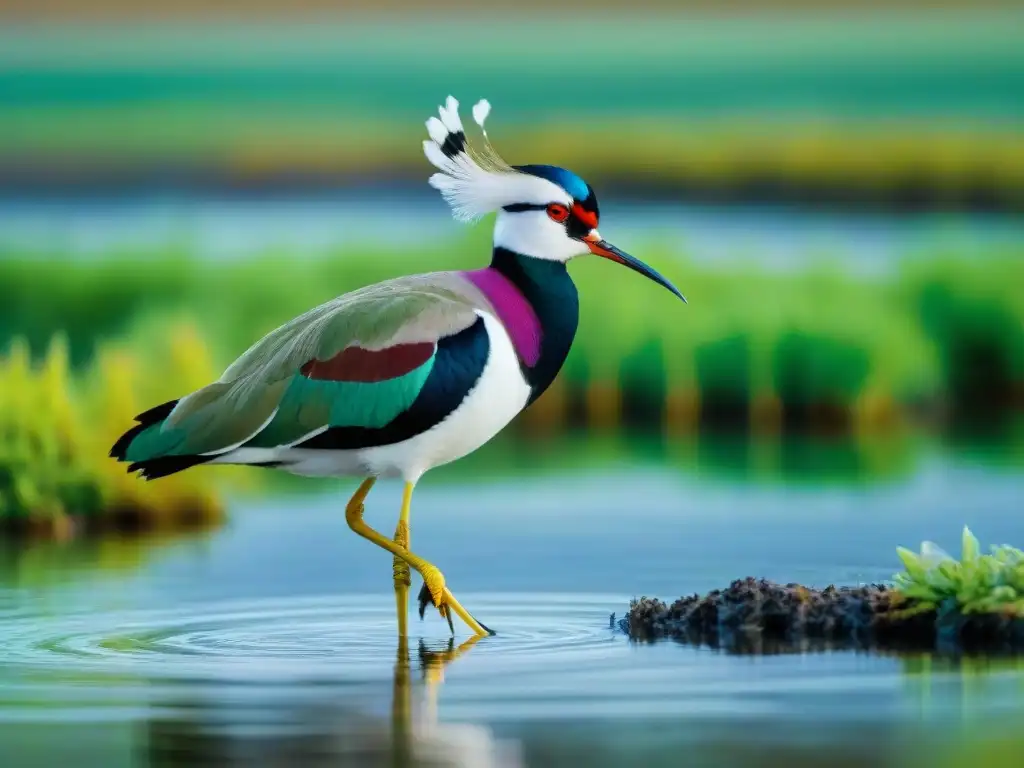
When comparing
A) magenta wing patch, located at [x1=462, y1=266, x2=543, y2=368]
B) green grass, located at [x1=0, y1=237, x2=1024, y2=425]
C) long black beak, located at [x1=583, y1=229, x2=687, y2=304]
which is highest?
green grass, located at [x1=0, y1=237, x2=1024, y2=425]

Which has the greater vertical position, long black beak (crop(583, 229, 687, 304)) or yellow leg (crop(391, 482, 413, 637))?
long black beak (crop(583, 229, 687, 304))

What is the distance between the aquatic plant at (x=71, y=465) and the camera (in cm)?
1390

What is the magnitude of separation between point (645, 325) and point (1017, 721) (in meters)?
12.6

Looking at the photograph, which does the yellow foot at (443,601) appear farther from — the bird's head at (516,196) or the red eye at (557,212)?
the red eye at (557,212)

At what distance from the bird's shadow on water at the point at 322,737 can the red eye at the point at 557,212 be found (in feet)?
8.60

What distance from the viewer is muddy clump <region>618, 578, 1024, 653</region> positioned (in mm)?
9492

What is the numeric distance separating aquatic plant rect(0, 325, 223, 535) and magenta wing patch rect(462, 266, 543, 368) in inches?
170

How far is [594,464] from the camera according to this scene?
16.4m

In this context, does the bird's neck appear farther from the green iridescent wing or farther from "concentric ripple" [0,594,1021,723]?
"concentric ripple" [0,594,1021,723]

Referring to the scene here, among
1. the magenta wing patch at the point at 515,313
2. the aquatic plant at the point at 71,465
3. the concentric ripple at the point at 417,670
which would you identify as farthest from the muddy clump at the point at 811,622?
the aquatic plant at the point at 71,465

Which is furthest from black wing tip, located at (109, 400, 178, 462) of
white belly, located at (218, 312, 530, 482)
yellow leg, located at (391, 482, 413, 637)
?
yellow leg, located at (391, 482, 413, 637)

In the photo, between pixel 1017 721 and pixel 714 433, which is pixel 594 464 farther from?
pixel 1017 721

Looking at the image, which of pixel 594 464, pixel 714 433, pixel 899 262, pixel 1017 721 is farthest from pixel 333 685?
pixel 899 262

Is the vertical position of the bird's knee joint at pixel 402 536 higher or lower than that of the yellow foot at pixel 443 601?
higher
